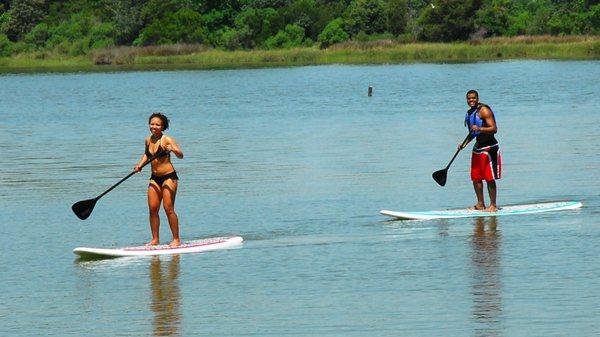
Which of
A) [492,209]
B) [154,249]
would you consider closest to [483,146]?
[492,209]

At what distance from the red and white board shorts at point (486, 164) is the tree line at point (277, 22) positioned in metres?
68.4

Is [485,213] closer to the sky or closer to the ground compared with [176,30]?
closer to the ground

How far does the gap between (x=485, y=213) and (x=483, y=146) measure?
80 cm

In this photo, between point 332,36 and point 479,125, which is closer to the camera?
point 479,125

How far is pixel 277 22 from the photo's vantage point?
93688 mm

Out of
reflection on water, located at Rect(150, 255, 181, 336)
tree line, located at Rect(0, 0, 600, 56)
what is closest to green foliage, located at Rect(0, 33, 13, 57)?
tree line, located at Rect(0, 0, 600, 56)

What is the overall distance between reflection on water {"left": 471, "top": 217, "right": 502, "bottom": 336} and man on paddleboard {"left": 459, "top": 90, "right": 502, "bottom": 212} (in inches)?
18.0

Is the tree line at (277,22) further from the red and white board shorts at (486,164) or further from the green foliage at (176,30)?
the red and white board shorts at (486,164)

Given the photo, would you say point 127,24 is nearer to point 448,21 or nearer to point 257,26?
point 257,26

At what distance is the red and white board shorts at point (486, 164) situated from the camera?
54.9 feet

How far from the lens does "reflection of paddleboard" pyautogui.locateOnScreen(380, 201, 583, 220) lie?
16797mm

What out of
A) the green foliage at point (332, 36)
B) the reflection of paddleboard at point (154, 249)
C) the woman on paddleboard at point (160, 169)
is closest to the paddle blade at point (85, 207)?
the reflection of paddleboard at point (154, 249)

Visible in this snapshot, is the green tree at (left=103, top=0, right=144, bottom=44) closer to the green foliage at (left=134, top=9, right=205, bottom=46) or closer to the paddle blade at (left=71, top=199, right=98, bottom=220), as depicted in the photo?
the green foliage at (left=134, top=9, right=205, bottom=46)

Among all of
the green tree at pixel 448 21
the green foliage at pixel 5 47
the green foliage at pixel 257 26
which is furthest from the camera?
the green foliage at pixel 5 47
